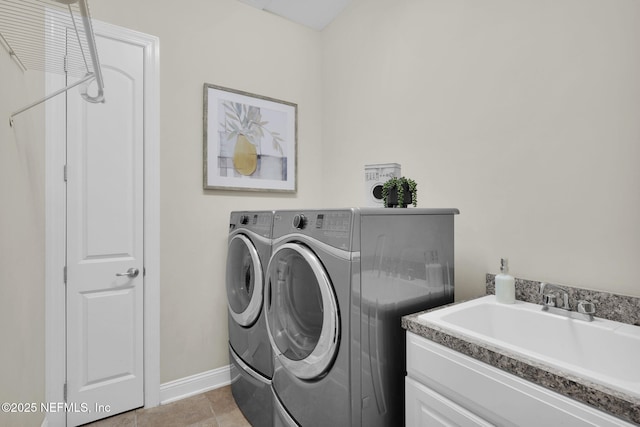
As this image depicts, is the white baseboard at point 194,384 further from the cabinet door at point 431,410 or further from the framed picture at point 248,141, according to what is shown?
the cabinet door at point 431,410

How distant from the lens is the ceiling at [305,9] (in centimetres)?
250

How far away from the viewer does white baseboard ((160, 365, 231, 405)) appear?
2.10m

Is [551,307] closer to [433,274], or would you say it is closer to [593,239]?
[593,239]

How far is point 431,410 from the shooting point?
1.09 metres

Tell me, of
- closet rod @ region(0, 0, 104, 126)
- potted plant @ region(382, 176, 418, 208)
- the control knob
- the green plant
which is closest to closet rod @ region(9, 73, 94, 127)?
closet rod @ region(0, 0, 104, 126)

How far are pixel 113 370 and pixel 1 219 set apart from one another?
4.14 ft

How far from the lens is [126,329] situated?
6.53 ft

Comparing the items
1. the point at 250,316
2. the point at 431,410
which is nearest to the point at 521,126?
the point at 431,410

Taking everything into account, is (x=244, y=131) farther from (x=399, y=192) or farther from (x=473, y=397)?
(x=473, y=397)

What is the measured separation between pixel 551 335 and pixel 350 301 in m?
0.81

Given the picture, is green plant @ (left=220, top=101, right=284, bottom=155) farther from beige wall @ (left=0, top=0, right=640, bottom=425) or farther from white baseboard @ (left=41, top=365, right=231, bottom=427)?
white baseboard @ (left=41, top=365, right=231, bottom=427)

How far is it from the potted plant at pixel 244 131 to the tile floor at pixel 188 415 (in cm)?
161

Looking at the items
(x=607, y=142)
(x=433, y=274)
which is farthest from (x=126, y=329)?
(x=607, y=142)

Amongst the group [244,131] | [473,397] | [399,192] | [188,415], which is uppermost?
[244,131]
